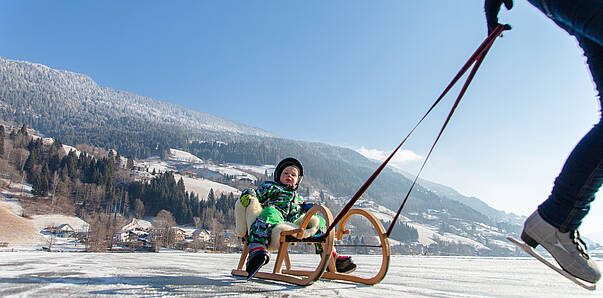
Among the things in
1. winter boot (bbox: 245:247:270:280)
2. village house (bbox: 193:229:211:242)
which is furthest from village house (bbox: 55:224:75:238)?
winter boot (bbox: 245:247:270:280)

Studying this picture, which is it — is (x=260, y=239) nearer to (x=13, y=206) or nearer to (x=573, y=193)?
(x=573, y=193)

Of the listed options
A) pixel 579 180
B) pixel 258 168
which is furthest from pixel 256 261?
pixel 258 168

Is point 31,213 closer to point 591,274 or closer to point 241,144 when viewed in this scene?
point 591,274

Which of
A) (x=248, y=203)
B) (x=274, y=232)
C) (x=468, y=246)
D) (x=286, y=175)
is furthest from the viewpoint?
(x=468, y=246)

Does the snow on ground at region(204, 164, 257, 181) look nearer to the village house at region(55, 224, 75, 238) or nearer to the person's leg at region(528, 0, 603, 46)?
the village house at region(55, 224, 75, 238)

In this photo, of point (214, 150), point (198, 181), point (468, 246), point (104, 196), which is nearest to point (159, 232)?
point (104, 196)

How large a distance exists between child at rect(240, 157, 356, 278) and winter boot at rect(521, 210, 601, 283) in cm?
147

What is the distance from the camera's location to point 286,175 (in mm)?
3293

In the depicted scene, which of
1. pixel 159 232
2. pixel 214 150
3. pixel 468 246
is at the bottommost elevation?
pixel 468 246

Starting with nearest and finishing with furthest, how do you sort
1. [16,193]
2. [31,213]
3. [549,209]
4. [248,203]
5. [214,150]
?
[549,209], [248,203], [31,213], [16,193], [214,150]

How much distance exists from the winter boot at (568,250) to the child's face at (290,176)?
7.10ft

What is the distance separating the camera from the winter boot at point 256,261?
7.07ft

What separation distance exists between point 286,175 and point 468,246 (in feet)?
406

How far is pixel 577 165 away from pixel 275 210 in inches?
79.2
